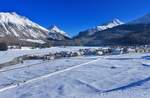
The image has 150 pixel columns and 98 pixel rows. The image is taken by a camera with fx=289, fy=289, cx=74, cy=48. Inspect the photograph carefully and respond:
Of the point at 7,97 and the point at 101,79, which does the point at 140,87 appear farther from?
the point at 7,97

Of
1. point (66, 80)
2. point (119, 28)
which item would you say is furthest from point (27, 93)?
point (119, 28)

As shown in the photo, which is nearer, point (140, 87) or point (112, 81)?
point (140, 87)

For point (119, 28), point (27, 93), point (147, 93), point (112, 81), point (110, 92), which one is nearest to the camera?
point (147, 93)

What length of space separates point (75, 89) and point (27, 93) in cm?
190

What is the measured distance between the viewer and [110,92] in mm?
10477

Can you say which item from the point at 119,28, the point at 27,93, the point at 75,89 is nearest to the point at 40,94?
the point at 27,93

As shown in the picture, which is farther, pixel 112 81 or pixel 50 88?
pixel 112 81

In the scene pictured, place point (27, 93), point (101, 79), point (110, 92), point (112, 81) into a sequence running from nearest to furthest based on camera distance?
point (110, 92)
point (27, 93)
point (112, 81)
point (101, 79)

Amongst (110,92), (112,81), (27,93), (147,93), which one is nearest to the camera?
(147,93)

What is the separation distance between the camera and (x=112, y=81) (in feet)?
42.3

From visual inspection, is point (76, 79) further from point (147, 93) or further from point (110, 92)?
point (147, 93)

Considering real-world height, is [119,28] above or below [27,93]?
above

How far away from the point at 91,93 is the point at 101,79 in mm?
3106

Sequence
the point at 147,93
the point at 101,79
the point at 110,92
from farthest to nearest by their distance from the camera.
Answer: the point at 101,79 → the point at 110,92 → the point at 147,93
